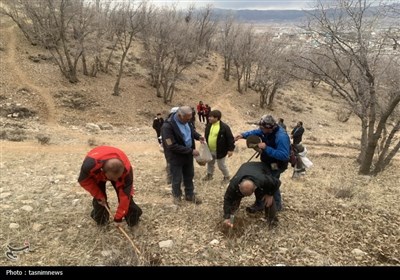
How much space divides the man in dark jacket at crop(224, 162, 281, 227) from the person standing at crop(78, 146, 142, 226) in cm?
133

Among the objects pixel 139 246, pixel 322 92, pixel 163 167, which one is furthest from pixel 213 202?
pixel 322 92

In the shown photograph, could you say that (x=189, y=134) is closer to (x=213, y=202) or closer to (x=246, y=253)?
(x=213, y=202)

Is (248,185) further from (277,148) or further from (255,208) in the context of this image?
(255,208)

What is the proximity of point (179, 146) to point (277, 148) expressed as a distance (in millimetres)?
1557

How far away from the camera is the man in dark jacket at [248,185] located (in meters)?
4.12

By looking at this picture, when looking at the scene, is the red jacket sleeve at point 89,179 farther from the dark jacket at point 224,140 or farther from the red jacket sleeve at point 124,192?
the dark jacket at point 224,140

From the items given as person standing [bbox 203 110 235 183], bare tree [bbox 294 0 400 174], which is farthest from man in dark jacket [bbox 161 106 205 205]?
bare tree [bbox 294 0 400 174]

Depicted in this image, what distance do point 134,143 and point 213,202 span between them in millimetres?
9802

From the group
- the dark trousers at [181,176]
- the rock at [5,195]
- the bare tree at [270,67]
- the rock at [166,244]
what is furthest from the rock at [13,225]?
the bare tree at [270,67]

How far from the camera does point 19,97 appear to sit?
18531 millimetres

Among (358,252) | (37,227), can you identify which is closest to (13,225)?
(37,227)

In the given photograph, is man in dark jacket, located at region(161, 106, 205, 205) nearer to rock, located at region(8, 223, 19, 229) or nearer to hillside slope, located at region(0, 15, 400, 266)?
hillside slope, located at region(0, 15, 400, 266)

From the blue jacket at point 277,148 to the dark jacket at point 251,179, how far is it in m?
0.20

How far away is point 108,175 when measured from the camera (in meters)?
3.85
